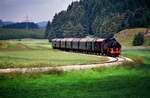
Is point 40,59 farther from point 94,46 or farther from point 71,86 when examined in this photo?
point 71,86

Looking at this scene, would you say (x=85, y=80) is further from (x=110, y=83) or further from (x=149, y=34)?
(x=149, y=34)

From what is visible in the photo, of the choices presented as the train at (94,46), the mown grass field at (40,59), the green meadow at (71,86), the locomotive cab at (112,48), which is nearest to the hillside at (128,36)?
the train at (94,46)

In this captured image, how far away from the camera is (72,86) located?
3300 centimetres

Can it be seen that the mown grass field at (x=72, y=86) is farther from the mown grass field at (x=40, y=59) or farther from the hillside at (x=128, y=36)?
the hillside at (x=128, y=36)

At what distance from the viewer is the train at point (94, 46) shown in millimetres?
70625

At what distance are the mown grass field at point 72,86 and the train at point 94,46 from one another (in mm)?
26803

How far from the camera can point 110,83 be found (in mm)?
34844

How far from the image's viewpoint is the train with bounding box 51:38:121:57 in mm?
70625

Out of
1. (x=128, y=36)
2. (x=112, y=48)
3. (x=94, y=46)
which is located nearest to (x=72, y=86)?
(x=112, y=48)

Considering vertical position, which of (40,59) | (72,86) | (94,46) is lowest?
(94,46)

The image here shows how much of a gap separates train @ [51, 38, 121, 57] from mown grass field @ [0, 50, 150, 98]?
26.8 meters

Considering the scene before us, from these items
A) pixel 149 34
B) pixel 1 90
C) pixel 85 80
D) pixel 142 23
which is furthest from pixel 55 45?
pixel 1 90

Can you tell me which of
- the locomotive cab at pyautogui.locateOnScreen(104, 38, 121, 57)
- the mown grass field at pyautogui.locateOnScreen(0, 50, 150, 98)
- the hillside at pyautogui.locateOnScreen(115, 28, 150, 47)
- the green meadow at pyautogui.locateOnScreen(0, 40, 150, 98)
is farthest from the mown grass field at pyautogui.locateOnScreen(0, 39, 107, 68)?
the hillside at pyautogui.locateOnScreen(115, 28, 150, 47)

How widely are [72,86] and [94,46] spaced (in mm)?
44020
